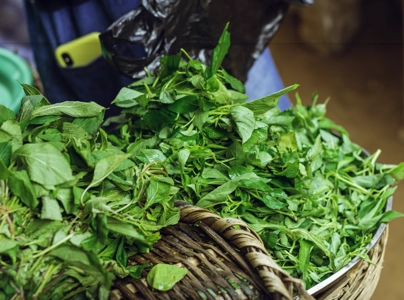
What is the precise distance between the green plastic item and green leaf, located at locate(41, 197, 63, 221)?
616 millimetres

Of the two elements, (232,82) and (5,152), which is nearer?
(5,152)

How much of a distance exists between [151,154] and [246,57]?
15.9 inches

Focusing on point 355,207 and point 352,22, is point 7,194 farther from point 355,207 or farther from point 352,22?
point 352,22

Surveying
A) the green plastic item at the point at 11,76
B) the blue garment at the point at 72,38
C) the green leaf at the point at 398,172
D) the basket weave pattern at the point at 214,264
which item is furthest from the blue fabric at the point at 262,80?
the basket weave pattern at the point at 214,264

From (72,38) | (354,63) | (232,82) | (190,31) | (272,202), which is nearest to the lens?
(272,202)

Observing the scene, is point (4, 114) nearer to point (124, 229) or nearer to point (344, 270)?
point (124, 229)

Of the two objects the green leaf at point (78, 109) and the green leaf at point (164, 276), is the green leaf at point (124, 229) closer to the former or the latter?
the green leaf at point (164, 276)

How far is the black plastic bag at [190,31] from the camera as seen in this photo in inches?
31.8

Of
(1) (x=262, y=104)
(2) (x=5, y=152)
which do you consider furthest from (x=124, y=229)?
(1) (x=262, y=104)

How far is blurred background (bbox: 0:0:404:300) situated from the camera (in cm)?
175

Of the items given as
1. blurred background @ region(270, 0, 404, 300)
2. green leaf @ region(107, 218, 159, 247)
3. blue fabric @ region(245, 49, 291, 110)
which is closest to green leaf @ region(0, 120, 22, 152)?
green leaf @ region(107, 218, 159, 247)

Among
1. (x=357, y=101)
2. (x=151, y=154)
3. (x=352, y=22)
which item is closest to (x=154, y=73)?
(x=151, y=154)

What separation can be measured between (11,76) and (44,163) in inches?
27.1

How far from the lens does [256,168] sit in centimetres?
65
